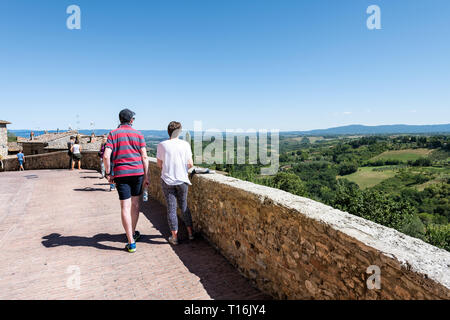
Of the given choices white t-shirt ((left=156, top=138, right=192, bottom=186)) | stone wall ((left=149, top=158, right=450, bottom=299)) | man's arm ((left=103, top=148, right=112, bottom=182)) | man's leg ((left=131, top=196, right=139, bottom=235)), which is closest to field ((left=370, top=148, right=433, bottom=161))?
stone wall ((left=149, top=158, right=450, bottom=299))

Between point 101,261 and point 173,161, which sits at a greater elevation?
point 173,161

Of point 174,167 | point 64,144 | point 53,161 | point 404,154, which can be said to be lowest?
point 404,154

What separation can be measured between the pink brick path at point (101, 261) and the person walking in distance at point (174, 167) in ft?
1.98

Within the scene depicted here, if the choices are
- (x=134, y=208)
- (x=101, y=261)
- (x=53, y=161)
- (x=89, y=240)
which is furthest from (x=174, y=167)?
(x=53, y=161)

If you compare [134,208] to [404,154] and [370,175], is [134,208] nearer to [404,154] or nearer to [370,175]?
[370,175]

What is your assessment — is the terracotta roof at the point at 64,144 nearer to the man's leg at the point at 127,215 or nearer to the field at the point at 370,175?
the man's leg at the point at 127,215

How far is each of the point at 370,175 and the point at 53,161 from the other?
78.0 metres

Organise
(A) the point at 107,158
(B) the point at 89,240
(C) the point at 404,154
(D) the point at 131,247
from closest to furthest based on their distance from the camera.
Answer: (A) the point at 107,158, (D) the point at 131,247, (B) the point at 89,240, (C) the point at 404,154

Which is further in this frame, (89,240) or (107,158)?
(89,240)

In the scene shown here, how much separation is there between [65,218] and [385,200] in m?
41.1

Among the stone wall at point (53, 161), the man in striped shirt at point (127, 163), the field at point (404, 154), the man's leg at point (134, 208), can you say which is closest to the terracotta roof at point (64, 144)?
the stone wall at point (53, 161)

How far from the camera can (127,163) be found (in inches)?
139

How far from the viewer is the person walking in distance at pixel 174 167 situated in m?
3.85
